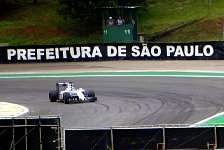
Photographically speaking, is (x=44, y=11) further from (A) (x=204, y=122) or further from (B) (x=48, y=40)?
(A) (x=204, y=122)

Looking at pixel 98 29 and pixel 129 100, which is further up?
pixel 98 29

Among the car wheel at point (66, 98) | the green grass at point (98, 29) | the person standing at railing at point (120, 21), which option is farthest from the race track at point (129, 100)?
the green grass at point (98, 29)

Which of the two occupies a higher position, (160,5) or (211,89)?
(160,5)

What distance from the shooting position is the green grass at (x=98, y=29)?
46.3 metres

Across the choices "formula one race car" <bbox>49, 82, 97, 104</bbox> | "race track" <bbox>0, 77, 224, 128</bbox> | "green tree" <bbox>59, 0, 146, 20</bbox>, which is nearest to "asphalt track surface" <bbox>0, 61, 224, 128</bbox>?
"race track" <bbox>0, 77, 224, 128</bbox>

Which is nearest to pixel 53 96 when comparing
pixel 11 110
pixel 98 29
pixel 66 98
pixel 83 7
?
pixel 66 98

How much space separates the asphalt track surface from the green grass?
15340 mm

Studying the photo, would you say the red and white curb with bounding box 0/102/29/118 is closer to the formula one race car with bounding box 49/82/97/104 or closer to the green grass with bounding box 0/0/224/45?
the formula one race car with bounding box 49/82/97/104

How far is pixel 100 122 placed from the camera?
64.5 feet

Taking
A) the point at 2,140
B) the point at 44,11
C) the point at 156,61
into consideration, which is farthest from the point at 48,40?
the point at 2,140

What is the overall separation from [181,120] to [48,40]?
30.0 meters

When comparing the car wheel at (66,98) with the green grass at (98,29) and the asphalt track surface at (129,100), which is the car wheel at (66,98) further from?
the green grass at (98,29)

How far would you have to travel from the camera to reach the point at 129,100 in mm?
24156

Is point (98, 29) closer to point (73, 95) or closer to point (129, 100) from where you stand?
point (129, 100)
